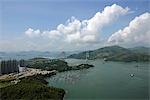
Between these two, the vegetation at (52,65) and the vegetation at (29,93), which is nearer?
the vegetation at (29,93)

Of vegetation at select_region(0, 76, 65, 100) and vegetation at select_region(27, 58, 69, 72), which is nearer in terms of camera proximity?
vegetation at select_region(0, 76, 65, 100)

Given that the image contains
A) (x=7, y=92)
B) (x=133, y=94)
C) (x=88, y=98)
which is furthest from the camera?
(x=133, y=94)

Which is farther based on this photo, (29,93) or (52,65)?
(52,65)

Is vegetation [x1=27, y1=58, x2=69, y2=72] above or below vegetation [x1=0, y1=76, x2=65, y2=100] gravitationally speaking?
above

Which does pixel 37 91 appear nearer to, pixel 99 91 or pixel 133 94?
pixel 99 91

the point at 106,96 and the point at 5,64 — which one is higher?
the point at 5,64

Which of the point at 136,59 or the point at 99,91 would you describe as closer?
the point at 99,91

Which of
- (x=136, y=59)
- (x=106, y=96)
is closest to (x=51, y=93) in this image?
(x=106, y=96)

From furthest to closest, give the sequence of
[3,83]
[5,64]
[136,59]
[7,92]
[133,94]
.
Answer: [136,59] < [5,64] < [3,83] < [133,94] < [7,92]

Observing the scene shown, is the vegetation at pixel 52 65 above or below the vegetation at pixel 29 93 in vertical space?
above

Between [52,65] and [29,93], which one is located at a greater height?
[52,65]

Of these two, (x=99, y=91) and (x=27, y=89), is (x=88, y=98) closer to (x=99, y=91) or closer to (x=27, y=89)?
(x=99, y=91)
